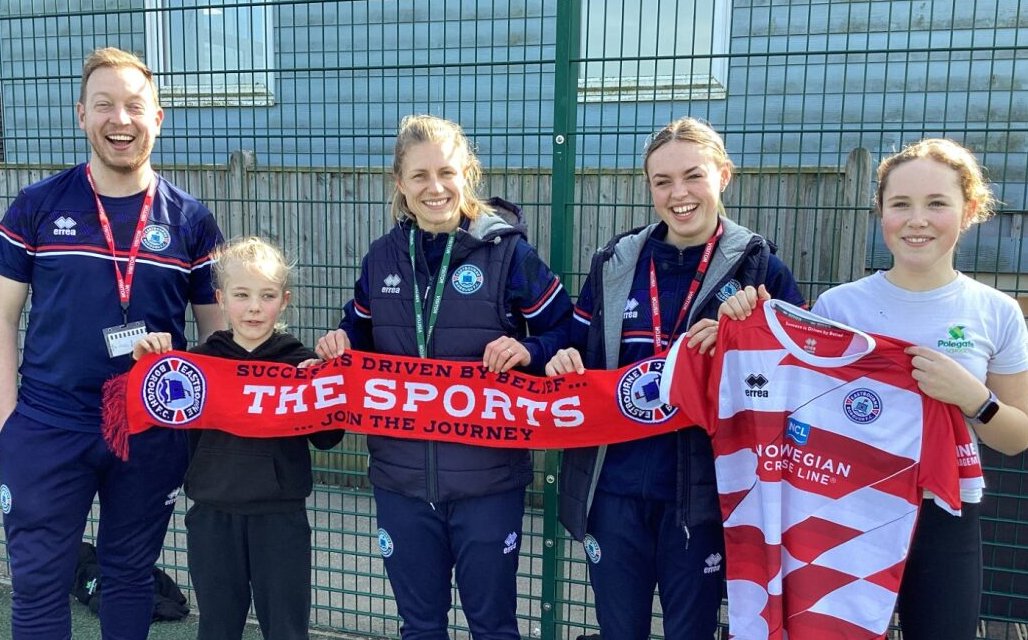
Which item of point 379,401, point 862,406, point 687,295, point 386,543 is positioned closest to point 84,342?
point 379,401

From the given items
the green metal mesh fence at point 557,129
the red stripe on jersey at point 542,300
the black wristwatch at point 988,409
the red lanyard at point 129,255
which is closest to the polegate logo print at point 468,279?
the red stripe on jersey at point 542,300

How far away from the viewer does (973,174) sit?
2.29 m

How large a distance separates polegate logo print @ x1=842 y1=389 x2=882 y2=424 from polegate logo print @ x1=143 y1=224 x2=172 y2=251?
98.7 inches

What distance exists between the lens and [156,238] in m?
2.99

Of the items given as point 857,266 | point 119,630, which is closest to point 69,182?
point 119,630

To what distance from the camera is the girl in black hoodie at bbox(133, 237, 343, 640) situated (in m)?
2.83

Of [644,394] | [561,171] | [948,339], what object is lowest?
[644,394]

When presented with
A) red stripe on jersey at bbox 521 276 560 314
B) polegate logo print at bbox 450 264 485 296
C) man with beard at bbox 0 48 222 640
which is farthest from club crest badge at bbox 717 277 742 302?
man with beard at bbox 0 48 222 640

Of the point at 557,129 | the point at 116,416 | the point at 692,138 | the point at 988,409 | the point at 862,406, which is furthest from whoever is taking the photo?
the point at 557,129

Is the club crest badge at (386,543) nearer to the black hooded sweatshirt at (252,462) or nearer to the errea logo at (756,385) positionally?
the black hooded sweatshirt at (252,462)

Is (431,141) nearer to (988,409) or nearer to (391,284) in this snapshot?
(391,284)

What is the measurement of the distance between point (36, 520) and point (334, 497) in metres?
3.36

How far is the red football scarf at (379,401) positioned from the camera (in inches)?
108

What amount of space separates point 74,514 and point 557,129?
2427 millimetres
